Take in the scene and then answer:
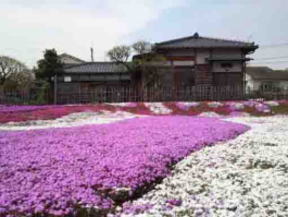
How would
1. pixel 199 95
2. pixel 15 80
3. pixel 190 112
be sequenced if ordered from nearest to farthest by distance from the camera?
pixel 190 112, pixel 199 95, pixel 15 80

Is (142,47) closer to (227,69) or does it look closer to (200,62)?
(200,62)

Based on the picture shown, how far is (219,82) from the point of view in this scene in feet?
139

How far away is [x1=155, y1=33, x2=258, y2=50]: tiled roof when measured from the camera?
138ft

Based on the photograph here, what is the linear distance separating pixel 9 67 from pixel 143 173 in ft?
146

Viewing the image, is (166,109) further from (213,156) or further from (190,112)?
(213,156)

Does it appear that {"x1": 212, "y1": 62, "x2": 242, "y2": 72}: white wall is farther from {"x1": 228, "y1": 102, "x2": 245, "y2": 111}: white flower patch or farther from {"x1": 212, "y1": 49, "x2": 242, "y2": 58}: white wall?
{"x1": 228, "y1": 102, "x2": 245, "y2": 111}: white flower patch

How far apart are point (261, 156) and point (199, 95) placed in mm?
25479

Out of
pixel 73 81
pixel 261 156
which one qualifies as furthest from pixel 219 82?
pixel 261 156

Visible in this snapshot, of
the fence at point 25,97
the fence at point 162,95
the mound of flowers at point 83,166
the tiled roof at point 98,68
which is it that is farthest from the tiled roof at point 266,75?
the mound of flowers at point 83,166

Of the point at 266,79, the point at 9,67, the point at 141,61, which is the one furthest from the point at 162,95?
the point at 266,79

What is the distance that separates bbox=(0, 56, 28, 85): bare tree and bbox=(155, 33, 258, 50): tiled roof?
56.0ft

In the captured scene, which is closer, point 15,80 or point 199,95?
point 199,95

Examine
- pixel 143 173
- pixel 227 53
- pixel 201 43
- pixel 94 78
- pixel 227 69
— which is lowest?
pixel 143 173

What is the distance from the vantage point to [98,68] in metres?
46.7
